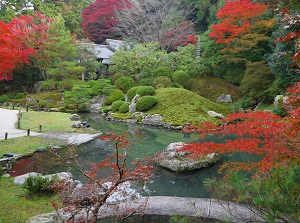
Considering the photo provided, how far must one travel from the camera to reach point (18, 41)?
63.6 ft

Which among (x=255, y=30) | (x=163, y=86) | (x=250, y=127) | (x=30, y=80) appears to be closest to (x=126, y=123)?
(x=163, y=86)

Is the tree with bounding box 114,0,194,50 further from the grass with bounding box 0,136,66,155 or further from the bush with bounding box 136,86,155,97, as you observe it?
the grass with bounding box 0,136,66,155

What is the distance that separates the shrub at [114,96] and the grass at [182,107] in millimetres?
3531

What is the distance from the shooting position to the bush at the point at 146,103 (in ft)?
45.6

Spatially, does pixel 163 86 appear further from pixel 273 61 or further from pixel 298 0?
pixel 298 0

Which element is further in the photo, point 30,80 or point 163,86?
point 30,80

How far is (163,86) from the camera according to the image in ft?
54.0

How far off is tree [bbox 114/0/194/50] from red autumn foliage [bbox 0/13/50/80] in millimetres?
8229

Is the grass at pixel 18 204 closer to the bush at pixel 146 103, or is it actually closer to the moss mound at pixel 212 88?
the bush at pixel 146 103

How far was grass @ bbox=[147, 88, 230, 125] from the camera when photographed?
12.5 meters

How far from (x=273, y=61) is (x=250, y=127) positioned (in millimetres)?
9022

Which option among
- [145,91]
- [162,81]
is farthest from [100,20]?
[145,91]

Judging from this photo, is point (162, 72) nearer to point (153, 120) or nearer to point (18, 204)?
point (153, 120)

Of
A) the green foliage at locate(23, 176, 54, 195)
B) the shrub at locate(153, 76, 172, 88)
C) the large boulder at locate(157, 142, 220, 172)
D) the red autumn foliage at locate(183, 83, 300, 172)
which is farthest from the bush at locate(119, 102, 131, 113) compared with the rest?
the green foliage at locate(23, 176, 54, 195)
